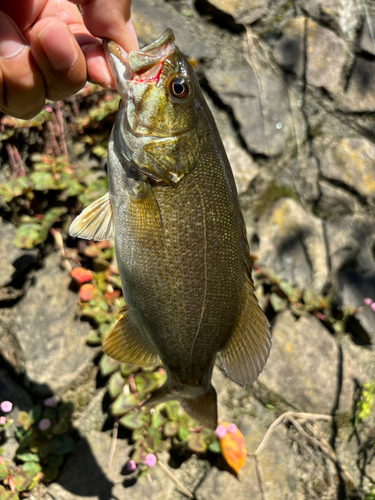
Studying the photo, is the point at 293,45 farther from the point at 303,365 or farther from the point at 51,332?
the point at 51,332

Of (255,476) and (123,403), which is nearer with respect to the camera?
(123,403)

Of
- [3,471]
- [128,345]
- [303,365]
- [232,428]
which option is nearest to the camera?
[128,345]

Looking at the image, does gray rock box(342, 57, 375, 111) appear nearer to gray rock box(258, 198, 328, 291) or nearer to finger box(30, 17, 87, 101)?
gray rock box(258, 198, 328, 291)

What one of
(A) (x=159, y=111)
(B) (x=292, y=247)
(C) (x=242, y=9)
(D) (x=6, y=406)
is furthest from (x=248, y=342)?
(C) (x=242, y=9)

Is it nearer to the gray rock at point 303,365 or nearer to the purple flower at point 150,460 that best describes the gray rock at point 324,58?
the gray rock at point 303,365

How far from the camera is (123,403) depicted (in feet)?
6.71

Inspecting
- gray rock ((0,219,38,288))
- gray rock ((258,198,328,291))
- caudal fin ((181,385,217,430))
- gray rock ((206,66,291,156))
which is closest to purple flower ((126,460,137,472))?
caudal fin ((181,385,217,430))

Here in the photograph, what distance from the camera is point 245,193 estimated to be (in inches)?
106

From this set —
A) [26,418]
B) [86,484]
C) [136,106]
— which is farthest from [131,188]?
[86,484]

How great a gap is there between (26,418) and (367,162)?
2.62 meters

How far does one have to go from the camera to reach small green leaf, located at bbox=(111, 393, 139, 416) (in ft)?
6.65

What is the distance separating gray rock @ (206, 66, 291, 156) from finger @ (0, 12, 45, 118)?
1.52m

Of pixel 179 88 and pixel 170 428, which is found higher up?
pixel 179 88

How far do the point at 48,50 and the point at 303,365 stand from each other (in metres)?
2.17
